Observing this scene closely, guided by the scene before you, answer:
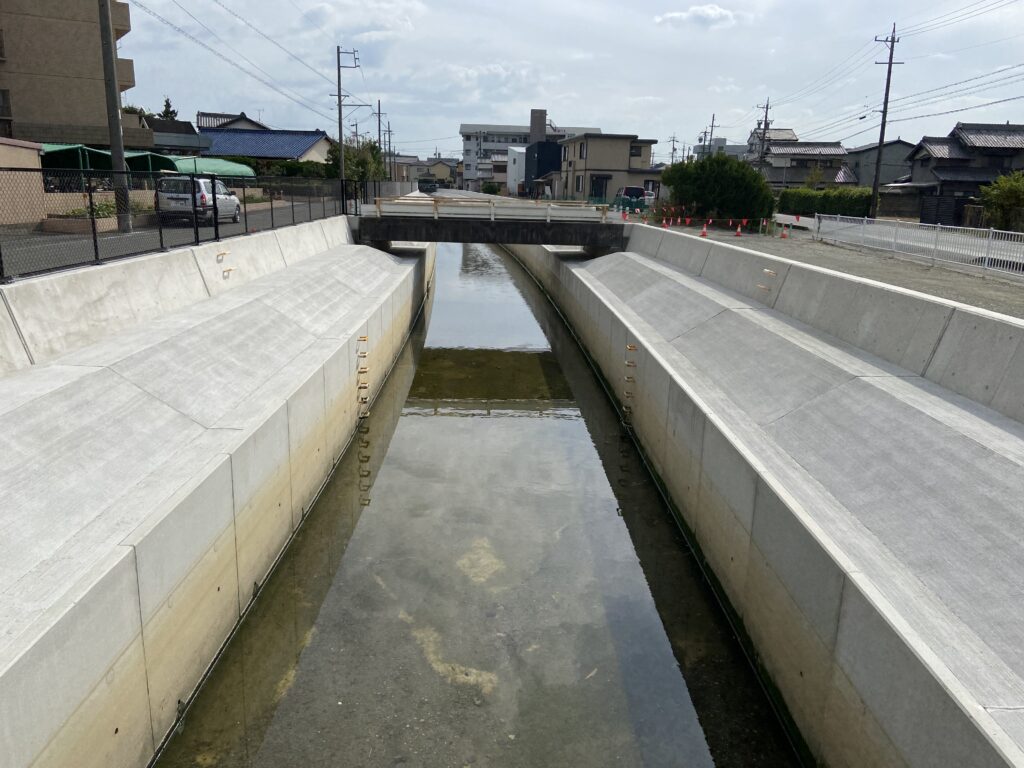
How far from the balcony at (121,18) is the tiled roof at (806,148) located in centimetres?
6653

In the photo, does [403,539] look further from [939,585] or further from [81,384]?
[939,585]

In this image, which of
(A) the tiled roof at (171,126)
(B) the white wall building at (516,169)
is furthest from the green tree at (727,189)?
(B) the white wall building at (516,169)

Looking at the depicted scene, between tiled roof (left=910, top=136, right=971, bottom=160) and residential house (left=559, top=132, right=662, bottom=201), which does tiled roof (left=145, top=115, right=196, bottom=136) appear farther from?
tiled roof (left=910, top=136, right=971, bottom=160)

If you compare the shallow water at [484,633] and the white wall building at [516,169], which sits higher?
the white wall building at [516,169]

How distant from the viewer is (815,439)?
9797mm

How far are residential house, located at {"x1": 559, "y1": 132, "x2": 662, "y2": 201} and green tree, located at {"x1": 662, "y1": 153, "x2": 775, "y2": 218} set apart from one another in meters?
34.5

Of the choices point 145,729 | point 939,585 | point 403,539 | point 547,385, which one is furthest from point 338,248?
point 939,585

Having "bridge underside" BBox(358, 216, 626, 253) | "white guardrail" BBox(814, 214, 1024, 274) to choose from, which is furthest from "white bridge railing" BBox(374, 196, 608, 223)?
"white guardrail" BBox(814, 214, 1024, 274)

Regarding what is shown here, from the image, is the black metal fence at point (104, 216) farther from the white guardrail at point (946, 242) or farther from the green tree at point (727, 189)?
the green tree at point (727, 189)

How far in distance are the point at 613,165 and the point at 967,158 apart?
104 ft

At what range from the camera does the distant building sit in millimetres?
55500

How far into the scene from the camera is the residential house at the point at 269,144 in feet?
241

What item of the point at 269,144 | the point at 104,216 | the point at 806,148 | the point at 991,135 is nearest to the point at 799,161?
the point at 806,148

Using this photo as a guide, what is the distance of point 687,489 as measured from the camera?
12.1 m
